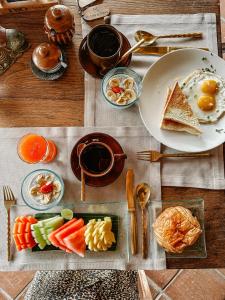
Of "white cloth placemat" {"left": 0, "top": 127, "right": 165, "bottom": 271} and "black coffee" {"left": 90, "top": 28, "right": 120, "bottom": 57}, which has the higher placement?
"black coffee" {"left": 90, "top": 28, "right": 120, "bottom": 57}

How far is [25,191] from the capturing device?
1179 millimetres

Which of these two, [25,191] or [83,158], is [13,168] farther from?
[83,158]

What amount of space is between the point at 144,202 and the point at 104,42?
0.48 meters

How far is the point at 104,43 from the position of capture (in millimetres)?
1182

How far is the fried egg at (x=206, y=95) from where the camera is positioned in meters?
1.20

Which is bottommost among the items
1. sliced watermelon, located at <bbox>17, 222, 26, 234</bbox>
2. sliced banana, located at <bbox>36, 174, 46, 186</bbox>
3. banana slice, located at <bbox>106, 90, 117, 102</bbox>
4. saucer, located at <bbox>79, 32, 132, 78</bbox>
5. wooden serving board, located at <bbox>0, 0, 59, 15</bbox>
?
sliced watermelon, located at <bbox>17, 222, 26, 234</bbox>

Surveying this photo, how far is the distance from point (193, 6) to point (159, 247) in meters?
0.75

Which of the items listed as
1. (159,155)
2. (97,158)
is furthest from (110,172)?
(159,155)

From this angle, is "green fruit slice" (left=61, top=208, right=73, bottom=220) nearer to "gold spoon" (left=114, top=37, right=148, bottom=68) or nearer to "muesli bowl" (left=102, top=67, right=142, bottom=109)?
"muesli bowl" (left=102, top=67, right=142, bottom=109)

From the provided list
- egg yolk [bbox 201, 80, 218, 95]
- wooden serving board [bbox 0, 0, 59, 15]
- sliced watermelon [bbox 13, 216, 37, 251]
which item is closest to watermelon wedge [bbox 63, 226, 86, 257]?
sliced watermelon [bbox 13, 216, 37, 251]

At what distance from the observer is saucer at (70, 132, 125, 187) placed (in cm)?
116

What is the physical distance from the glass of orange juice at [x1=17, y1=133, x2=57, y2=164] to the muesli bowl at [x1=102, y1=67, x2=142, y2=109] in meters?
0.22

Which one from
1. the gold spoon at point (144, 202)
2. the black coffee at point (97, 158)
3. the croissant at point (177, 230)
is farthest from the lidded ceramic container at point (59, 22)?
the croissant at point (177, 230)

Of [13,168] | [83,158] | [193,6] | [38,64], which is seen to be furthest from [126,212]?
[193,6]
